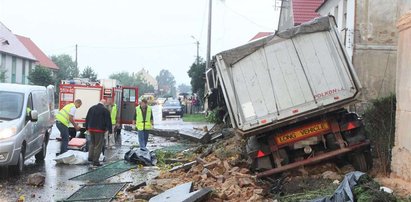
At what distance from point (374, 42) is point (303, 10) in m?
11.9

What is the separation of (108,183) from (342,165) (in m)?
4.52

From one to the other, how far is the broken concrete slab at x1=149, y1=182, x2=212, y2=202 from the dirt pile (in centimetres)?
28

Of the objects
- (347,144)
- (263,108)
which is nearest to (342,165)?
(347,144)

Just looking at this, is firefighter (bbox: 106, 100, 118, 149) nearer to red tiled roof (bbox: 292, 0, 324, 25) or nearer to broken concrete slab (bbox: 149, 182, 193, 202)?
broken concrete slab (bbox: 149, 182, 193, 202)

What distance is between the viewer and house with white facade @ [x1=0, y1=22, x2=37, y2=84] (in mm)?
51156

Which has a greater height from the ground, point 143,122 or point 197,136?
point 143,122

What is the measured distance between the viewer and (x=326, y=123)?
9398 mm

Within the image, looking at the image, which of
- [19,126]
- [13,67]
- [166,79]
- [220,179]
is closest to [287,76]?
[220,179]

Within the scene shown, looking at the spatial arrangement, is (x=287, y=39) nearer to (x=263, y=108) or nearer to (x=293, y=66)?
(x=293, y=66)

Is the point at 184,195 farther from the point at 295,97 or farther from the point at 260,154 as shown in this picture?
the point at 295,97

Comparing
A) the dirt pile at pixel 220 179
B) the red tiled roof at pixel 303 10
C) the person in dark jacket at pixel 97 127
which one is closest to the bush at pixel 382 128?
the dirt pile at pixel 220 179

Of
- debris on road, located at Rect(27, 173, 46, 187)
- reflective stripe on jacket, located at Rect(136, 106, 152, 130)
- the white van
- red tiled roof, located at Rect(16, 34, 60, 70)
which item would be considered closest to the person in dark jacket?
the white van

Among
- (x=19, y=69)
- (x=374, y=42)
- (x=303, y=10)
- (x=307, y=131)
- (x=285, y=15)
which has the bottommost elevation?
(x=307, y=131)

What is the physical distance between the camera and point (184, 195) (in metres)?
7.21
